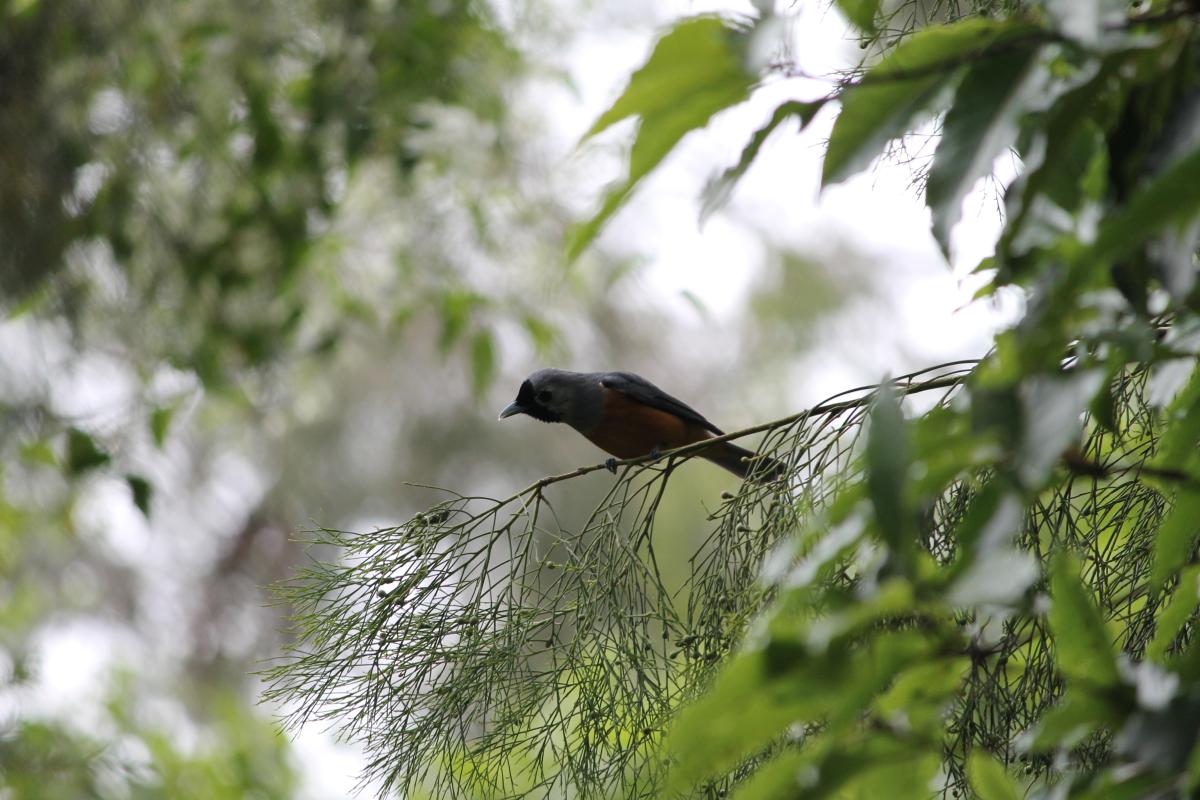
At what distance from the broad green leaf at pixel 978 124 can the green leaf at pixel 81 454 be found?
11.9 feet

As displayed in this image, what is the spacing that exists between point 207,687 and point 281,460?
94.9 inches

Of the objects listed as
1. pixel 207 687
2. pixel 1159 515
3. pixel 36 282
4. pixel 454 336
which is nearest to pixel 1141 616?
pixel 1159 515

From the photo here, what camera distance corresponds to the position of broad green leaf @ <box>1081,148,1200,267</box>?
2.39 ft

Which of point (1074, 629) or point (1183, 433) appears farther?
point (1183, 433)

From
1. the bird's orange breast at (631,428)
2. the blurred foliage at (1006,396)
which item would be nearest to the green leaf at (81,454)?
the bird's orange breast at (631,428)

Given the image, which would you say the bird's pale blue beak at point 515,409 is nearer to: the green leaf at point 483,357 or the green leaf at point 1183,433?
the green leaf at point 483,357

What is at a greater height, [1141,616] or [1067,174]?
→ [1067,174]

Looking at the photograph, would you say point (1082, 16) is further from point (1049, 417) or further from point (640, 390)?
point (640, 390)

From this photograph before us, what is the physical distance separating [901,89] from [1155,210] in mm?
312

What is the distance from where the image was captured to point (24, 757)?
530cm

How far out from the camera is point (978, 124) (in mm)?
944

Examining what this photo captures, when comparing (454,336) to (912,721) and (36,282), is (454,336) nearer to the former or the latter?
(36,282)

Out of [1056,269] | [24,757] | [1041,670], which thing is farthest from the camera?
[24,757]

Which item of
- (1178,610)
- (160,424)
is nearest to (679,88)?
(1178,610)
